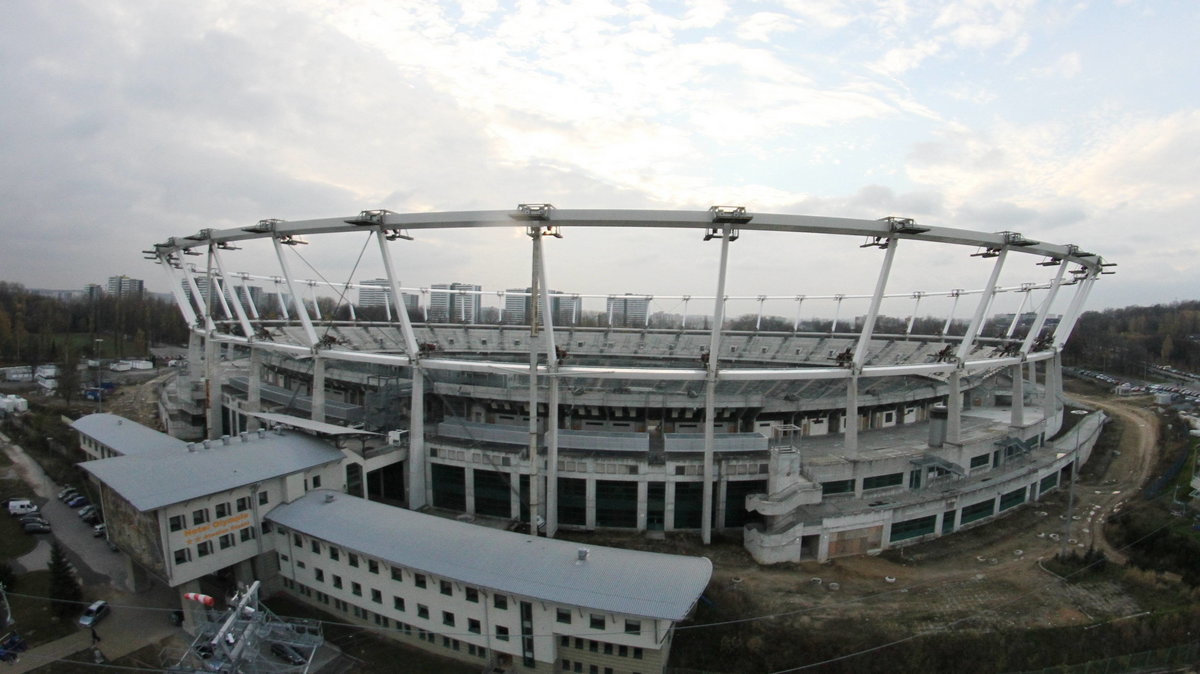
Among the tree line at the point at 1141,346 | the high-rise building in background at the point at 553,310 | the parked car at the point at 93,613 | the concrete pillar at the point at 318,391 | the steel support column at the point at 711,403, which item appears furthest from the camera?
the tree line at the point at 1141,346

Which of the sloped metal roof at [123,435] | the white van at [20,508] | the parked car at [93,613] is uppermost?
the sloped metal roof at [123,435]

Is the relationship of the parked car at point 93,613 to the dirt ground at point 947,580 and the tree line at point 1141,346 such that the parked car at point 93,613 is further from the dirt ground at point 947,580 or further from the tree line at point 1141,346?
the tree line at point 1141,346

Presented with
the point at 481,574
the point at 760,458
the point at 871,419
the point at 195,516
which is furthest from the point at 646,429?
the point at 195,516

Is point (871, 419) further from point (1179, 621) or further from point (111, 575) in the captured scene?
point (111, 575)

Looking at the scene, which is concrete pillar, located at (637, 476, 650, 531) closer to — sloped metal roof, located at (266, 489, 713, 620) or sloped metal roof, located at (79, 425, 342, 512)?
sloped metal roof, located at (266, 489, 713, 620)

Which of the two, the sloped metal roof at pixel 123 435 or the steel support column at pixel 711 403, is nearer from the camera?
the steel support column at pixel 711 403

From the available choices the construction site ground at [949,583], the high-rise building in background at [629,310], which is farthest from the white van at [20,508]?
the high-rise building in background at [629,310]

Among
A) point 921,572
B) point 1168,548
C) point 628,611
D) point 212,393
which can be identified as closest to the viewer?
point 628,611

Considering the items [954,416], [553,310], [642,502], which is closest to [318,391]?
[642,502]
